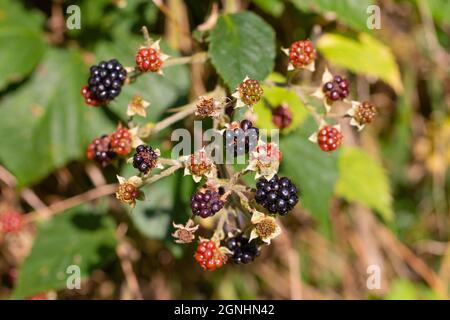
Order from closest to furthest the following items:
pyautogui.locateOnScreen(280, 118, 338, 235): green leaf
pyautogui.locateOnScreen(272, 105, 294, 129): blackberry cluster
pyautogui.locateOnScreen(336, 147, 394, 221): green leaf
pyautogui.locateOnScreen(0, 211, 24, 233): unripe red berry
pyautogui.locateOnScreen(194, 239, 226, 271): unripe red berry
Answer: pyautogui.locateOnScreen(194, 239, 226, 271): unripe red berry < pyautogui.locateOnScreen(272, 105, 294, 129): blackberry cluster < pyautogui.locateOnScreen(280, 118, 338, 235): green leaf < pyautogui.locateOnScreen(0, 211, 24, 233): unripe red berry < pyautogui.locateOnScreen(336, 147, 394, 221): green leaf

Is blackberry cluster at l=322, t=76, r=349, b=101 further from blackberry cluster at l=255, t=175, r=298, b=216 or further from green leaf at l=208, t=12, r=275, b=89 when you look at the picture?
blackberry cluster at l=255, t=175, r=298, b=216

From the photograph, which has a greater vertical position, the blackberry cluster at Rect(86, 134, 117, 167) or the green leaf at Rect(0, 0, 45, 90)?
the green leaf at Rect(0, 0, 45, 90)

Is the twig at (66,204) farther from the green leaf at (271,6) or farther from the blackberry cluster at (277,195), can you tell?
the blackberry cluster at (277,195)

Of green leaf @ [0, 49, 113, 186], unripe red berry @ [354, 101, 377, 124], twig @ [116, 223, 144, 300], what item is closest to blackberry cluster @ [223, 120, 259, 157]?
unripe red berry @ [354, 101, 377, 124]

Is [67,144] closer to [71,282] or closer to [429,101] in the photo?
[71,282]

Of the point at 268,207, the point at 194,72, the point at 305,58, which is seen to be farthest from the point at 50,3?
the point at 268,207

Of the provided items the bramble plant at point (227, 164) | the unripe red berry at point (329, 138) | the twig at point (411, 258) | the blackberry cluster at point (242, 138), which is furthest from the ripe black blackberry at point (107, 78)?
the twig at point (411, 258)

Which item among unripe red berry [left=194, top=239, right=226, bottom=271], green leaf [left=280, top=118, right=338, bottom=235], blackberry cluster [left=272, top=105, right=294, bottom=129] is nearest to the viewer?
unripe red berry [left=194, top=239, right=226, bottom=271]
